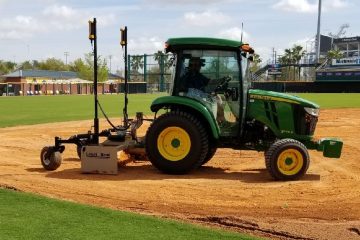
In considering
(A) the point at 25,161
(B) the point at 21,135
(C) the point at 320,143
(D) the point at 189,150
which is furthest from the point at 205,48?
(B) the point at 21,135

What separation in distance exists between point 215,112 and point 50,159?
3.19 meters

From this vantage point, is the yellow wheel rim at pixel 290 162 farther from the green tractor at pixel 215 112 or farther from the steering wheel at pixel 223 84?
the steering wheel at pixel 223 84

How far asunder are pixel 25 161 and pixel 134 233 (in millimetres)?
6040

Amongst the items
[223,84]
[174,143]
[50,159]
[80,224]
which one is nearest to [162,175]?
[174,143]

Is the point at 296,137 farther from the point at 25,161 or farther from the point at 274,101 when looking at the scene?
the point at 25,161

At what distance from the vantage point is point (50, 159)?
970cm

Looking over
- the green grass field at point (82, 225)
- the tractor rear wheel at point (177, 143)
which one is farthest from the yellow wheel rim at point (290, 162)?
the green grass field at point (82, 225)

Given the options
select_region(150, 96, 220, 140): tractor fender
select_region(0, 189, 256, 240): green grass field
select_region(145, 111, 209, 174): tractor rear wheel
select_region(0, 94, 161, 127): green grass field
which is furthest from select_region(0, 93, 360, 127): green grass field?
select_region(0, 189, 256, 240): green grass field

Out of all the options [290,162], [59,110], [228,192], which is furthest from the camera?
[59,110]

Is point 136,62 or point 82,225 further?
point 136,62

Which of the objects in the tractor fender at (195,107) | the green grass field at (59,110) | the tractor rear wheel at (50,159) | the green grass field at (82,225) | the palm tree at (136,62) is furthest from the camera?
the palm tree at (136,62)

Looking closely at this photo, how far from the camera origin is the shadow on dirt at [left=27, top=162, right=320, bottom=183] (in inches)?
352

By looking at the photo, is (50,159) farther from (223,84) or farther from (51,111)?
(51,111)

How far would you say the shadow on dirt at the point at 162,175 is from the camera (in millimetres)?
8945
